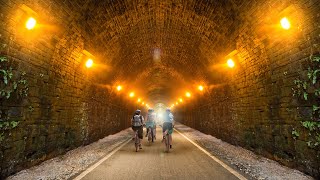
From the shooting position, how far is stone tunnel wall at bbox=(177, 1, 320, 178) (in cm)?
538

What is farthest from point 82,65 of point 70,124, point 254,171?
point 254,171

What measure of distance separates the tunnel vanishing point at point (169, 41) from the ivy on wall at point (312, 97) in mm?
23

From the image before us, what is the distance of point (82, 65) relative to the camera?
10.5 meters

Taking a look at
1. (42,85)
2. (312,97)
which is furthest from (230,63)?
(42,85)

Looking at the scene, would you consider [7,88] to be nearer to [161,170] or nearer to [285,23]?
[161,170]

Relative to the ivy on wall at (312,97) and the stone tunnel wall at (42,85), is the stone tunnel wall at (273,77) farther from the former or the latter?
the stone tunnel wall at (42,85)

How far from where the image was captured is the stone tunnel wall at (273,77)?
17.6ft

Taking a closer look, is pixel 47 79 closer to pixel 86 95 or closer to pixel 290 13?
pixel 86 95

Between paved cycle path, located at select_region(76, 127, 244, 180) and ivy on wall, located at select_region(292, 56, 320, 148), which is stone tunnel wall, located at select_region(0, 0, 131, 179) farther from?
ivy on wall, located at select_region(292, 56, 320, 148)

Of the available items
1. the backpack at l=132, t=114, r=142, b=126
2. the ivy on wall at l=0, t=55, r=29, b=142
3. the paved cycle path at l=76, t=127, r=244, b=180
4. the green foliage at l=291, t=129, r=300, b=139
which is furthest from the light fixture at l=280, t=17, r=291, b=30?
the backpack at l=132, t=114, r=142, b=126

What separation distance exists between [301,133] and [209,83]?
10.2 metres

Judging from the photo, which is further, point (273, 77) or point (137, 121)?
point (137, 121)

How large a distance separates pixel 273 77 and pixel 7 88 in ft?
24.2

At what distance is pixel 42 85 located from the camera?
7.06 metres
